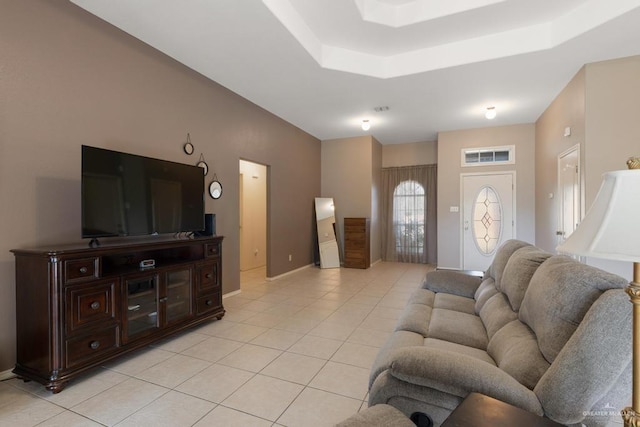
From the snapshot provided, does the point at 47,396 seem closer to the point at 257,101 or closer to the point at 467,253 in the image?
the point at 257,101

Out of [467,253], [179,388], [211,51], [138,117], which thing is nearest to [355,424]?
[179,388]

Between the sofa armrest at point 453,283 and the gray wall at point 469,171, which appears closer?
the sofa armrest at point 453,283

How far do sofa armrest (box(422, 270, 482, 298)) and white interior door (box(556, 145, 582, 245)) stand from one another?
1788mm

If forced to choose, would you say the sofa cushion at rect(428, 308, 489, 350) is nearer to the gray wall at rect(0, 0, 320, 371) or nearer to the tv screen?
the tv screen

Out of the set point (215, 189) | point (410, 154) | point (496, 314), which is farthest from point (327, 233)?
point (496, 314)

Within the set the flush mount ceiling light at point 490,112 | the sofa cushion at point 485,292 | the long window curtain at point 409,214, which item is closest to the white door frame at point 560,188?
the flush mount ceiling light at point 490,112

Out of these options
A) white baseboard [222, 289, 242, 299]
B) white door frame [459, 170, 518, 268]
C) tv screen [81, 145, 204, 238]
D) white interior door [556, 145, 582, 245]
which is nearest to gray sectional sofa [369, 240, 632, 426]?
tv screen [81, 145, 204, 238]

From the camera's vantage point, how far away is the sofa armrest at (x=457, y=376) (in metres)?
1.14

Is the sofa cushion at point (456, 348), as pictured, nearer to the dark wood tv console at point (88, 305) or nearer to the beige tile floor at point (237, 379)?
the beige tile floor at point (237, 379)

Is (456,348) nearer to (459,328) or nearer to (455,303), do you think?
(459,328)

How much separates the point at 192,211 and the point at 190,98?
58.3 inches

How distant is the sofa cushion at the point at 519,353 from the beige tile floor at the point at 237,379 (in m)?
0.95

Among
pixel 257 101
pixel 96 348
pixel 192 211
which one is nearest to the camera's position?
pixel 96 348

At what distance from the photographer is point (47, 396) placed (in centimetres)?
208
